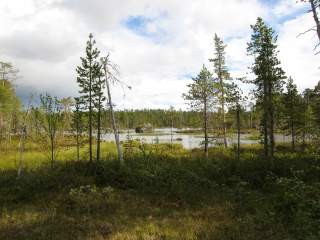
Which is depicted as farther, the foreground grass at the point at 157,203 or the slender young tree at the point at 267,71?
the slender young tree at the point at 267,71

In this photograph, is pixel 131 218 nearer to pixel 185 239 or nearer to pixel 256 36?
pixel 185 239

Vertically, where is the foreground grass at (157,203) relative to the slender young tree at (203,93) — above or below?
below

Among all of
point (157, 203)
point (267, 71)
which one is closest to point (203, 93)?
point (267, 71)

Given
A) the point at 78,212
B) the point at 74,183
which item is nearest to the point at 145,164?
the point at 74,183

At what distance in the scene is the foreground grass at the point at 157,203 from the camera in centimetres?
820

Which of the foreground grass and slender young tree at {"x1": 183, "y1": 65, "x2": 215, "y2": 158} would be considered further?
slender young tree at {"x1": 183, "y1": 65, "x2": 215, "y2": 158}

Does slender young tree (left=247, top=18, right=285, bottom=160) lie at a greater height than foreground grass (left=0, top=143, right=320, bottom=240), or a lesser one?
greater

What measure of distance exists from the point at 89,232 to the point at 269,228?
551 centimetres

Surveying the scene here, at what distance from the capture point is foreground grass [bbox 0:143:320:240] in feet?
26.9

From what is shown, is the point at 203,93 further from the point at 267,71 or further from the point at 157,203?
the point at 157,203

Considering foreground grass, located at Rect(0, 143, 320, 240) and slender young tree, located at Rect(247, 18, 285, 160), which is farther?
slender young tree, located at Rect(247, 18, 285, 160)

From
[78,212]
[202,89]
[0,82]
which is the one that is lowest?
[78,212]

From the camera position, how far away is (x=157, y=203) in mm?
11945

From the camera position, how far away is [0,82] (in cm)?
4394
